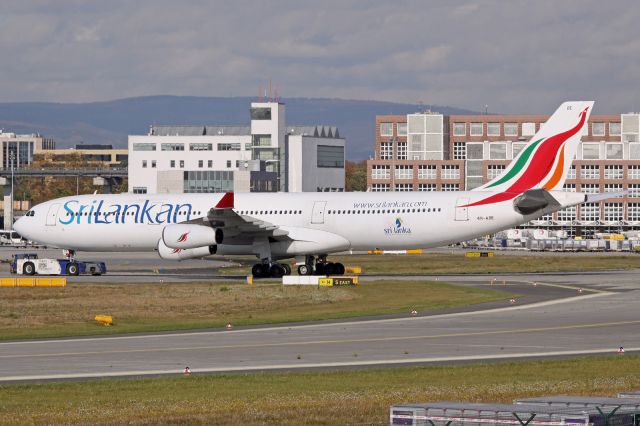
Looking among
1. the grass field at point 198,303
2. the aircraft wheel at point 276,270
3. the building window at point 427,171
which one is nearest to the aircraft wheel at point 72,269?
the grass field at point 198,303

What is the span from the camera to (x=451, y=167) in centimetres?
17350

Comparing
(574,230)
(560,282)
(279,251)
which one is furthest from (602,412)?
(574,230)

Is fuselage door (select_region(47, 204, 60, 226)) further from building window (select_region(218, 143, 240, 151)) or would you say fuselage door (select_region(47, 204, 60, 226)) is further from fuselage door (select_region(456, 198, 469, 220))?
building window (select_region(218, 143, 240, 151))

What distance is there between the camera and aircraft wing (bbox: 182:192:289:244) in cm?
6369

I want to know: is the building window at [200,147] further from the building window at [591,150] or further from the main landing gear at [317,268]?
the main landing gear at [317,268]

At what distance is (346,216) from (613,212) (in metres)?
107

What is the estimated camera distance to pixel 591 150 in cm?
16712

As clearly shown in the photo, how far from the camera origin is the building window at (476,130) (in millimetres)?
192125

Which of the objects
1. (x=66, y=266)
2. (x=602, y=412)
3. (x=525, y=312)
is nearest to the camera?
(x=602, y=412)

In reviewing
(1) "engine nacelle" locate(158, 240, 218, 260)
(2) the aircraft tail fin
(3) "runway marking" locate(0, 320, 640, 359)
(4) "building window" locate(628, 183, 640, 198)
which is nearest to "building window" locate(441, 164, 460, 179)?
(4) "building window" locate(628, 183, 640, 198)

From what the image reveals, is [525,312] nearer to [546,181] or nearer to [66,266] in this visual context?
[546,181]

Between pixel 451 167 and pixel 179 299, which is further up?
pixel 451 167

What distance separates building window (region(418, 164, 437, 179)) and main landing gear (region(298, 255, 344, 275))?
4171 inches

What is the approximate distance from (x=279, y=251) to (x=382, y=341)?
3081cm
